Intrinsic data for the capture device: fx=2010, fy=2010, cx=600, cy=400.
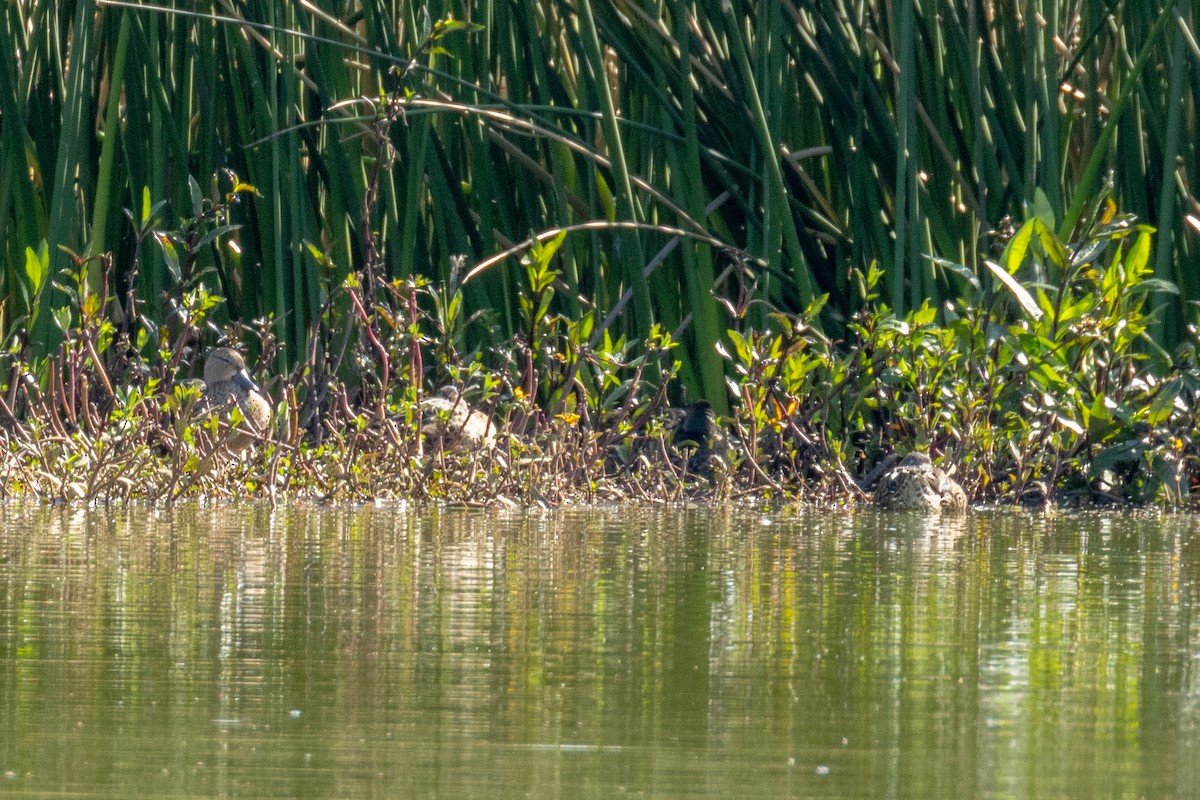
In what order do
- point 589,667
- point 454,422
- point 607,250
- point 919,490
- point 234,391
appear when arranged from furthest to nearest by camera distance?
point 607,250
point 234,391
point 454,422
point 919,490
point 589,667

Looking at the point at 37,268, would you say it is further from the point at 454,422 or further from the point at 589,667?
the point at 589,667

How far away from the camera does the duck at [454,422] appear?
467 centimetres

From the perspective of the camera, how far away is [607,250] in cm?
608

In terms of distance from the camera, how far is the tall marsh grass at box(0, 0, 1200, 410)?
530cm

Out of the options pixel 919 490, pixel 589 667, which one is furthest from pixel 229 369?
pixel 589 667

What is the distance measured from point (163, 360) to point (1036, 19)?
2.37 m

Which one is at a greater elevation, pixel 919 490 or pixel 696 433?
pixel 696 433

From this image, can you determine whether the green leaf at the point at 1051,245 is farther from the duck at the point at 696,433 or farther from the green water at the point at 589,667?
the green water at the point at 589,667

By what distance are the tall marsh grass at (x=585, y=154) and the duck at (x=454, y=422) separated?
0.28m

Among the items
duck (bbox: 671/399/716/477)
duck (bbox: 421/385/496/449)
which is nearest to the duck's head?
duck (bbox: 421/385/496/449)

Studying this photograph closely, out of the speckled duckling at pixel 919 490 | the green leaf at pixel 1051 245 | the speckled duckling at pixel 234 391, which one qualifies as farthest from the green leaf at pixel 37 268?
the green leaf at pixel 1051 245

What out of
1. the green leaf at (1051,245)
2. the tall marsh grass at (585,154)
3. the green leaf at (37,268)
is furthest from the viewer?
the tall marsh grass at (585,154)

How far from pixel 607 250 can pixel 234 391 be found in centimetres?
133

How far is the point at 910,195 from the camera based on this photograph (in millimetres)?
5250
